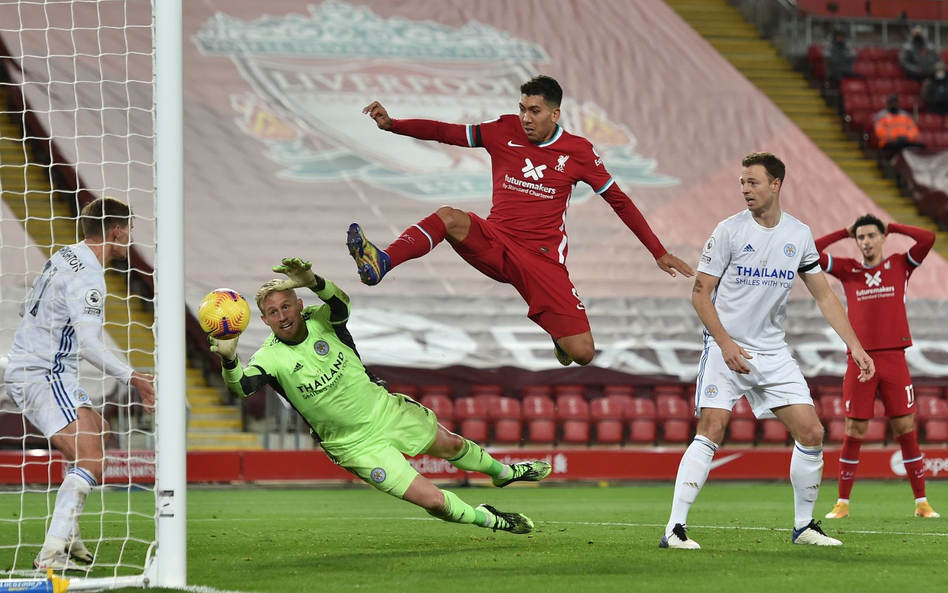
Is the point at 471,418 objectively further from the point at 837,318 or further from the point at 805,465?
the point at 837,318

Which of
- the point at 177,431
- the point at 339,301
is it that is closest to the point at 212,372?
the point at 339,301

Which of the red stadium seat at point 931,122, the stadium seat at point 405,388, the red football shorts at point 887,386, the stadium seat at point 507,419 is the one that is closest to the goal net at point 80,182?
the stadium seat at point 405,388

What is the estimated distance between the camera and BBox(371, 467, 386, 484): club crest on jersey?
22.0 ft

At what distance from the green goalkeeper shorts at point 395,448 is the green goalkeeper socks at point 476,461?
0.28 m

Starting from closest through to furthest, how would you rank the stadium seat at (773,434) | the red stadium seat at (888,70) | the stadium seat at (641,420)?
the stadium seat at (641,420) < the stadium seat at (773,434) < the red stadium seat at (888,70)

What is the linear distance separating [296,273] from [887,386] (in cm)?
591

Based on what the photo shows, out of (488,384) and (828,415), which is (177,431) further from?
(828,415)

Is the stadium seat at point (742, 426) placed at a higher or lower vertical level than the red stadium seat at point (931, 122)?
lower

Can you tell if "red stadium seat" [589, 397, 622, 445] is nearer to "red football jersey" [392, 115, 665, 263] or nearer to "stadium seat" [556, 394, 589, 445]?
"stadium seat" [556, 394, 589, 445]

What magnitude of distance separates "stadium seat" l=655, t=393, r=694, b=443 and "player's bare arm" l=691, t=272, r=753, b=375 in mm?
10289

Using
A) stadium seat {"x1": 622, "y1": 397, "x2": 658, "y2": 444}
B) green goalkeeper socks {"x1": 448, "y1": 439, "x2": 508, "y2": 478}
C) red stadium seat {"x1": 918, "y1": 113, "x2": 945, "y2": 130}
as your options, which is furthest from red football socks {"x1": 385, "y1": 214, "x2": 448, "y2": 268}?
red stadium seat {"x1": 918, "y1": 113, "x2": 945, "y2": 130}

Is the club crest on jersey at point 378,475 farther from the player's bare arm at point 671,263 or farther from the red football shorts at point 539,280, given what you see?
the player's bare arm at point 671,263

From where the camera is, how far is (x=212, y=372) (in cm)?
1761

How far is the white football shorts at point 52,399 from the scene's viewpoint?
250 inches
